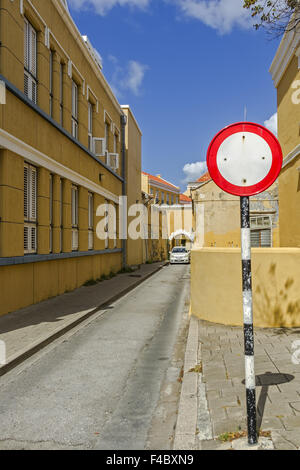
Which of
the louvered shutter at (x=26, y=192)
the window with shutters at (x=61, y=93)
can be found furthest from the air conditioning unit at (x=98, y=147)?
the louvered shutter at (x=26, y=192)

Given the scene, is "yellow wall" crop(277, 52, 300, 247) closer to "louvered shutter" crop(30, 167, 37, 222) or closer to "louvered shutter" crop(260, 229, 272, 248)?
"louvered shutter" crop(260, 229, 272, 248)

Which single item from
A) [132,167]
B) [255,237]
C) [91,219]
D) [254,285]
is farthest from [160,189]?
[254,285]

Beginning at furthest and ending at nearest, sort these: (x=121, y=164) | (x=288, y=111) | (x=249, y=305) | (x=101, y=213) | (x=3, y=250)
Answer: (x=121, y=164) → (x=101, y=213) → (x=288, y=111) → (x=3, y=250) → (x=249, y=305)

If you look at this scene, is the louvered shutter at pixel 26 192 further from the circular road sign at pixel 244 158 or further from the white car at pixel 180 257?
the white car at pixel 180 257

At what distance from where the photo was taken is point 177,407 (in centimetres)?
437

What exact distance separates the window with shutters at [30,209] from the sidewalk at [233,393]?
5790mm

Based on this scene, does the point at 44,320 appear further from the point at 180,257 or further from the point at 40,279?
the point at 180,257

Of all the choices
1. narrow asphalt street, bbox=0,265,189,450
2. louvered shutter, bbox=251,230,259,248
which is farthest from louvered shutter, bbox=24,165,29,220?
louvered shutter, bbox=251,230,259,248

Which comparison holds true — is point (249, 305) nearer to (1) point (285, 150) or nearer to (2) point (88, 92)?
(1) point (285, 150)

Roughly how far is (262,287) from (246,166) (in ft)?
14.1

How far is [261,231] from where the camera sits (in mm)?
18594

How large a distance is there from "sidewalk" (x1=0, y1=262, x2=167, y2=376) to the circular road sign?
3.95 meters

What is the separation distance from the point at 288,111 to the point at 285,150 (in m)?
1.09
